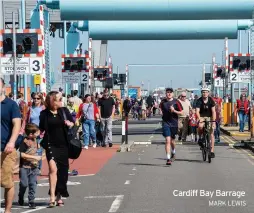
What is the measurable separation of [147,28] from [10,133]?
29719mm

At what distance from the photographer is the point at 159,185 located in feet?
47.2

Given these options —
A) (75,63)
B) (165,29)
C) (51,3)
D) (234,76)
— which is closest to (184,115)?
(234,76)

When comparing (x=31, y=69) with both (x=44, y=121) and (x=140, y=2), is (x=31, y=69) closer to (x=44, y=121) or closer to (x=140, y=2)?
(x=44, y=121)

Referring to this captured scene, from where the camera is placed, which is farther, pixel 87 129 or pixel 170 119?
pixel 87 129

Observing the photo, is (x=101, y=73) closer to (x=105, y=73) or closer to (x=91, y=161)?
(x=105, y=73)

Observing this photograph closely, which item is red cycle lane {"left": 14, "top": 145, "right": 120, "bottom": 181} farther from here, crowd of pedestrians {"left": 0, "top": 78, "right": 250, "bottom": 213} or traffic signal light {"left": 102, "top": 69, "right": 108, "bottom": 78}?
traffic signal light {"left": 102, "top": 69, "right": 108, "bottom": 78}

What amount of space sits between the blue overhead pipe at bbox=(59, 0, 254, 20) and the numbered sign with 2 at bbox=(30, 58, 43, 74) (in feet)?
39.0

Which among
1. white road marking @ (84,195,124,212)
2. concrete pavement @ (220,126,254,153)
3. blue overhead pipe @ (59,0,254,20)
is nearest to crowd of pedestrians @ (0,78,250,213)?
white road marking @ (84,195,124,212)

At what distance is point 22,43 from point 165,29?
1864 cm

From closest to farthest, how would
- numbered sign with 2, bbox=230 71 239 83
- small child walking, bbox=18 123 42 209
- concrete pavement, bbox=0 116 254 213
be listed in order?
concrete pavement, bbox=0 116 254 213, small child walking, bbox=18 123 42 209, numbered sign with 2, bbox=230 71 239 83

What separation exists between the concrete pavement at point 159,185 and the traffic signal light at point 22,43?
3.50 metres

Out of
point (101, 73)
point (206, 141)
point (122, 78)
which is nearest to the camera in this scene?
point (206, 141)

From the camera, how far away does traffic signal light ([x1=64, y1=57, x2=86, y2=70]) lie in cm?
3837

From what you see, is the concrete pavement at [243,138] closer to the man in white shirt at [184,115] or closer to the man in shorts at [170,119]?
the man in white shirt at [184,115]
